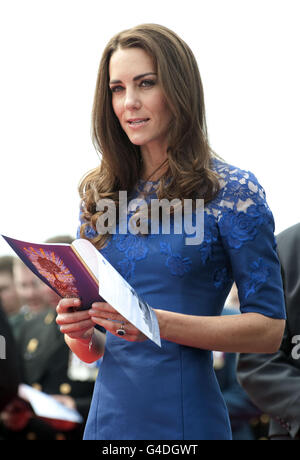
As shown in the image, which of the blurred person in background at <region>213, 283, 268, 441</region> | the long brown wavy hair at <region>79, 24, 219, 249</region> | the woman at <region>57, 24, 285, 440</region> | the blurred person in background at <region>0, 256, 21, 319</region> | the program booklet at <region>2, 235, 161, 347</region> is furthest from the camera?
the blurred person in background at <region>0, 256, 21, 319</region>

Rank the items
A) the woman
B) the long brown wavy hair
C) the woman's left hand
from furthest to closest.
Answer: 1. the long brown wavy hair
2. the woman
3. the woman's left hand

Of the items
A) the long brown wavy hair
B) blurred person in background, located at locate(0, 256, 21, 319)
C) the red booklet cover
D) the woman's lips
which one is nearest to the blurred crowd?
blurred person in background, located at locate(0, 256, 21, 319)

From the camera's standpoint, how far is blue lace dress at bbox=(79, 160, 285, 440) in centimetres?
160

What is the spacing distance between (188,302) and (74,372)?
2.58 metres

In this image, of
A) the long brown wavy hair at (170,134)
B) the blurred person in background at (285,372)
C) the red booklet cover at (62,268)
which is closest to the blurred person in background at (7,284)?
the blurred person in background at (285,372)

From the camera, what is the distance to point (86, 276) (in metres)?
1.41

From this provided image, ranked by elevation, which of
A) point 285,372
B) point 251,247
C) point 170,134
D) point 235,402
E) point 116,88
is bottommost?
point 235,402

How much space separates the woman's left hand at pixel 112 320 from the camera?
4.75ft

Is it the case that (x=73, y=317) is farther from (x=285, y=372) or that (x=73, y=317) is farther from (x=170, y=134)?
(x=285, y=372)

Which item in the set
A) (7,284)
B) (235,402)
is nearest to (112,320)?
(235,402)

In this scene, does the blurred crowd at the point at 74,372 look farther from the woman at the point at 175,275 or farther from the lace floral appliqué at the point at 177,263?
the lace floral appliqué at the point at 177,263

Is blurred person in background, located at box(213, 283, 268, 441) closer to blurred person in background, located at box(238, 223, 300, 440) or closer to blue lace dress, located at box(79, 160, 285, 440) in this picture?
blurred person in background, located at box(238, 223, 300, 440)

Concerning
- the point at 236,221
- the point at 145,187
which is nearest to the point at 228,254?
the point at 236,221
